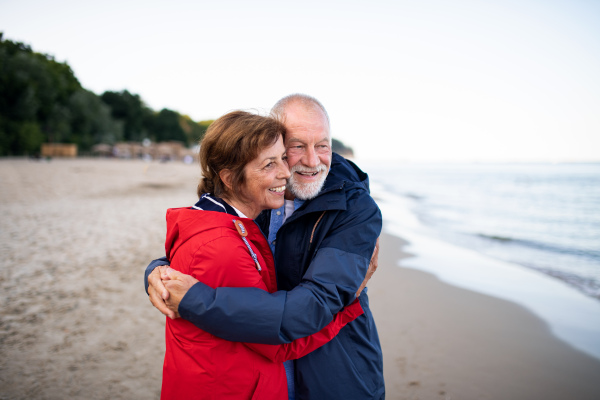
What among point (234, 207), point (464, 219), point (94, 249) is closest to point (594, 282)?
point (464, 219)

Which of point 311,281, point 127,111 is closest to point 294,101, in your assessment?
point 311,281

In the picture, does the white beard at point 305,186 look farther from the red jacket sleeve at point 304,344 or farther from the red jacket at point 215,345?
the red jacket sleeve at point 304,344

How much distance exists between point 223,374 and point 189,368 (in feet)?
0.54

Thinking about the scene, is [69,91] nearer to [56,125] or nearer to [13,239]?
[56,125]

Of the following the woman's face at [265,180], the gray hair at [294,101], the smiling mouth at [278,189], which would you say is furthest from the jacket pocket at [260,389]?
the gray hair at [294,101]

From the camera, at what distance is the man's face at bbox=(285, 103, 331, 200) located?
2.34 meters

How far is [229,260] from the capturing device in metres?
1.58

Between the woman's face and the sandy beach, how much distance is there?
509 millimetres

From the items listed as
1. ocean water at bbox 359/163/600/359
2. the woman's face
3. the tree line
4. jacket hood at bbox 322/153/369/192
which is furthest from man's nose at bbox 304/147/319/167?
the tree line

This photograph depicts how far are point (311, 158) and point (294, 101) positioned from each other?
44 centimetres

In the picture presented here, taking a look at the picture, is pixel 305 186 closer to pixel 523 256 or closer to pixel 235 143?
pixel 235 143

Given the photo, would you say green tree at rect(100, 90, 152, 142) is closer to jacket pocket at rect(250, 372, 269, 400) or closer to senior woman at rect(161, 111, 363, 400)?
senior woman at rect(161, 111, 363, 400)

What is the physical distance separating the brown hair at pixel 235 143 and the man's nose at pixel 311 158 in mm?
373

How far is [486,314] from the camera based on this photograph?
565cm
